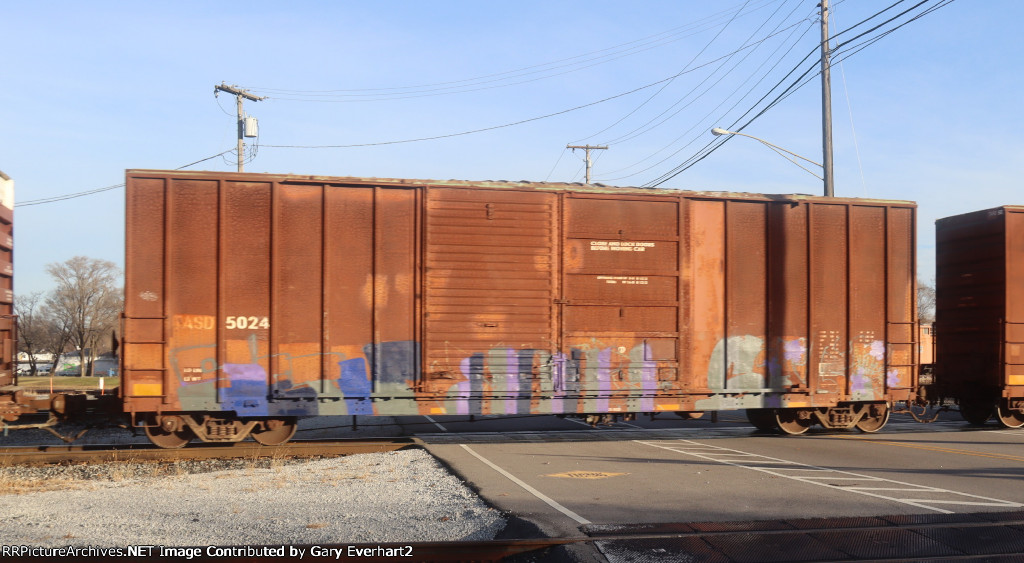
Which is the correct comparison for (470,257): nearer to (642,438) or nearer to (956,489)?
(642,438)

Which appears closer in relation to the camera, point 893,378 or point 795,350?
point 795,350

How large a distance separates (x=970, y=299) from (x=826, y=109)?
262 inches

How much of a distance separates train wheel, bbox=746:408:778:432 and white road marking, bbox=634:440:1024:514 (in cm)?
182

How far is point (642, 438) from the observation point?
14258 millimetres

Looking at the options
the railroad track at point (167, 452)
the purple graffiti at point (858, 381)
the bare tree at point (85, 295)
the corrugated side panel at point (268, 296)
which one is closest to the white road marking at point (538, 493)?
the corrugated side panel at point (268, 296)

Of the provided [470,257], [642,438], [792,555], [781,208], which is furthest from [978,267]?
[792,555]

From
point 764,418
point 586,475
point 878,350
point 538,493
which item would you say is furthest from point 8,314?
point 878,350

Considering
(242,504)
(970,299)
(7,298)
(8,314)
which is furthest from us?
(970,299)

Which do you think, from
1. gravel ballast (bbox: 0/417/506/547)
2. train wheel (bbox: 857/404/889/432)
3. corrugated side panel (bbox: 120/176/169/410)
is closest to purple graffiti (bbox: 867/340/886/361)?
train wheel (bbox: 857/404/889/432)

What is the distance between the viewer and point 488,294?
12.1 meters

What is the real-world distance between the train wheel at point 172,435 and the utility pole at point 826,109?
15.9 meters

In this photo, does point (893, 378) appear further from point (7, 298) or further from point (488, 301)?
point (7, 298)

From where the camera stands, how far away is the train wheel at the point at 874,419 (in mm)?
14203

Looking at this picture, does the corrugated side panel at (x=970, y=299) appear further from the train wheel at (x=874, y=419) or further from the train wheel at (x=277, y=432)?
the train wheel at (x=277, y=432)
